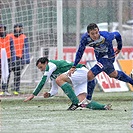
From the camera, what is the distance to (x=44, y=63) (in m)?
13.3

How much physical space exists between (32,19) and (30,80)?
180 cm

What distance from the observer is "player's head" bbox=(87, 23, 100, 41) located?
1257 cm

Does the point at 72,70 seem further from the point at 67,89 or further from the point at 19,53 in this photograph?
the point at 19,53

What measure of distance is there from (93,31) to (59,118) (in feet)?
5.97

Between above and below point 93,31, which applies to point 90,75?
below

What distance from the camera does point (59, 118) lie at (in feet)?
37.9

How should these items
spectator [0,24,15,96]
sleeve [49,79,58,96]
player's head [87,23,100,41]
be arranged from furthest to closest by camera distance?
spectator [0,24,15,96] → sleeve [49,79,58,96] → player's head [87,23,100,41]

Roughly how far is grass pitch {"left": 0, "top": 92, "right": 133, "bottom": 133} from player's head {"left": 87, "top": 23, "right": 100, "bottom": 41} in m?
1.26

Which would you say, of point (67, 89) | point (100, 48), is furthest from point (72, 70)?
point (100, 48)

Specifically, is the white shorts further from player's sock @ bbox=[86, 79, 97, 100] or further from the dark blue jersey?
the dark blue jersey

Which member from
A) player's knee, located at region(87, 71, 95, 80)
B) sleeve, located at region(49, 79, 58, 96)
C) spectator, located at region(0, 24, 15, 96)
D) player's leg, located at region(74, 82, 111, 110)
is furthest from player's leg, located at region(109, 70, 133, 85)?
spectator, located at region(0, 24, 15, 96)

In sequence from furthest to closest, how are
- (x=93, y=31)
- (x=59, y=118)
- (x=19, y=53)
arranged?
(x=19, y=53) → (x=93, y=31) → (x=59, y=118)

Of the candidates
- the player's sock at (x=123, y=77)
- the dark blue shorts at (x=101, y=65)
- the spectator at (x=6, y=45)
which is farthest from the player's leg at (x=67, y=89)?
the spectator at (x=6, y=45)

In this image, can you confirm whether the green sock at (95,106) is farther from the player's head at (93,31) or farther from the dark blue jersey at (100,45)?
the player's head at (93,31)
